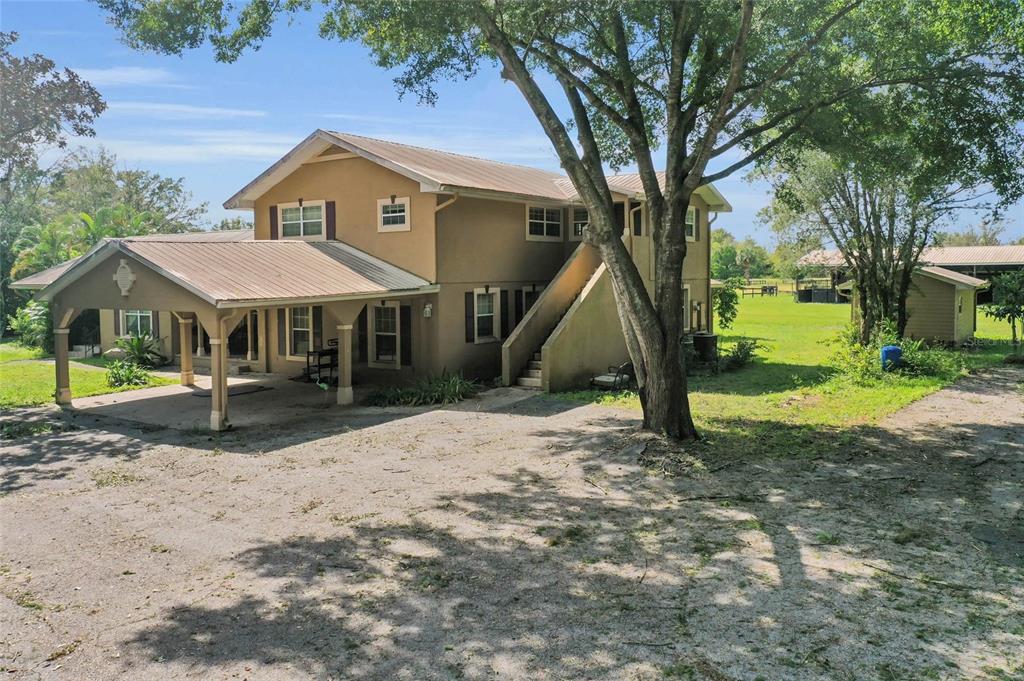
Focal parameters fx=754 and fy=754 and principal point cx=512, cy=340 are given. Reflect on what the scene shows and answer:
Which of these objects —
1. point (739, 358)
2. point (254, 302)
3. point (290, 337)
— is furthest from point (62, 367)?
point (739, 358)

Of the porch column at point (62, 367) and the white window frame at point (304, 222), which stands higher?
the white window frame at point (304, 222)

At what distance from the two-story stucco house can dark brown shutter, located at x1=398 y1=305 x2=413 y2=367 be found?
0.04m

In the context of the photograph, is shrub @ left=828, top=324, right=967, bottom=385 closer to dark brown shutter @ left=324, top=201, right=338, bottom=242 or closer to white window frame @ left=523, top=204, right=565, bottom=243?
white window frame @ left=523, top=204, right=565, bottom=243

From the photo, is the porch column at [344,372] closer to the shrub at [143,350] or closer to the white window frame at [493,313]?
the white window frame at [493,313]

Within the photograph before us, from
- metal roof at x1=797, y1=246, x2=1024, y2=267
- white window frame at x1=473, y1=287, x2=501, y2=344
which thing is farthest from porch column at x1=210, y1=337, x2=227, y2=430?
metal roof at x1=797, y1=246, x2=1024, y2=267

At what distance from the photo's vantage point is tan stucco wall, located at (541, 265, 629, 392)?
17469mm

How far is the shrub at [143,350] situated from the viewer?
2186 cm

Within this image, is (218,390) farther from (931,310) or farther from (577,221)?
(931,310)

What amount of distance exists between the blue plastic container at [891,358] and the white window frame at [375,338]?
40.1ft

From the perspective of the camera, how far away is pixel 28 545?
24.8ft

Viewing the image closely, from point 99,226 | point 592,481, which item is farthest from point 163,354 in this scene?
point 592,481

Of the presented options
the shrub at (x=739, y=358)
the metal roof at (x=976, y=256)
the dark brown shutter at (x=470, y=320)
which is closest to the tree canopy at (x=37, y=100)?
the dark brown shutter at (x=470, y=320)

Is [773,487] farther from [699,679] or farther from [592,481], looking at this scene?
[699,679]

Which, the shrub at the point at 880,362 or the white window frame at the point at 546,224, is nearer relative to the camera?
the shrub at the point at 880,362
